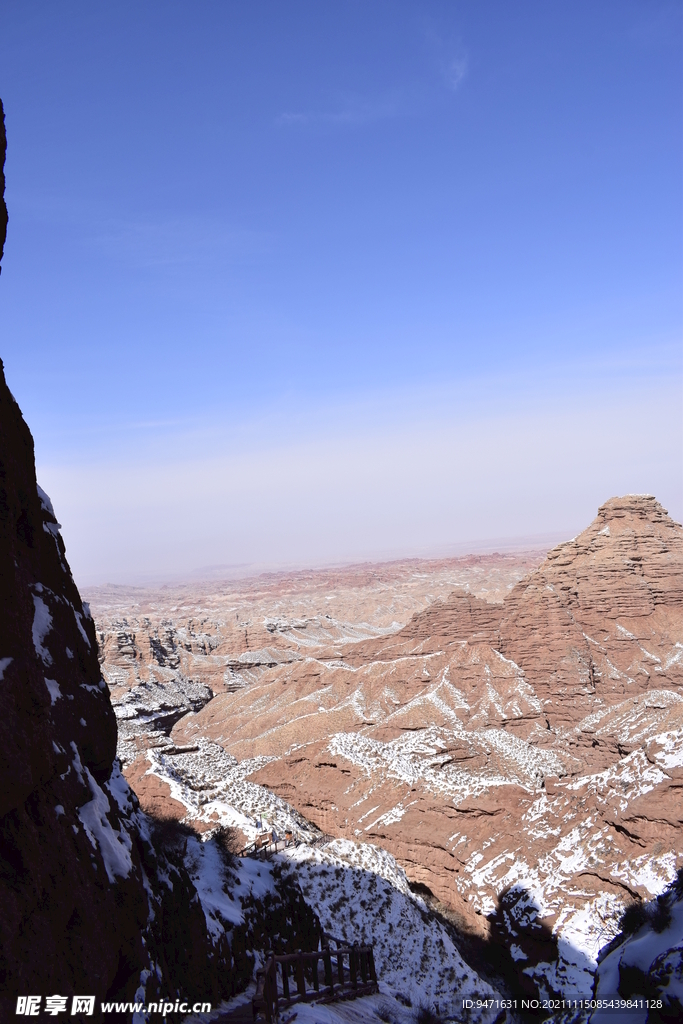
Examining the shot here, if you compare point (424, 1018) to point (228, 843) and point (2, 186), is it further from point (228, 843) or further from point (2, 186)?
point (2, 186)

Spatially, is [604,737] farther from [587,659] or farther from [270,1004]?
[270,1004]

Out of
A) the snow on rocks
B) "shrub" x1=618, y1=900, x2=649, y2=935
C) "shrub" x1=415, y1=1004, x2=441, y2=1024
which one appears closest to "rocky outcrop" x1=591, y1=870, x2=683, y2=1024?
"shrub" x1=618, y1=900, x2=649, y2=935

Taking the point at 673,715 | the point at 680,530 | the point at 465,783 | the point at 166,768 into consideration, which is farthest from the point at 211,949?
the point at 680,530

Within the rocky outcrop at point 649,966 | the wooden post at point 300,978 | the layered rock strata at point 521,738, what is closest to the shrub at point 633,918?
the rocky outcrop at point 649,966

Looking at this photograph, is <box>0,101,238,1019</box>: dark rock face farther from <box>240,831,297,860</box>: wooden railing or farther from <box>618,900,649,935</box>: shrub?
<box>618,900,649,935</box>: shrub

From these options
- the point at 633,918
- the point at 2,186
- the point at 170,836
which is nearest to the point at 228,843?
the point at 170,836

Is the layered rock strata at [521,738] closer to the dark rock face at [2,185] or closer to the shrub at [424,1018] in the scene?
the shrub at [424,1018]
